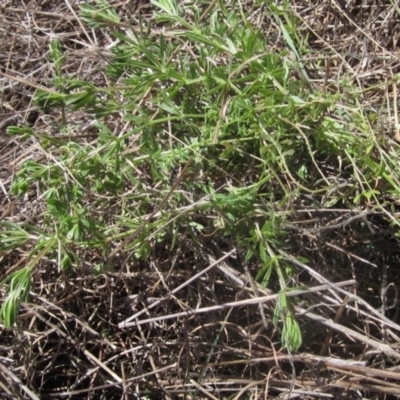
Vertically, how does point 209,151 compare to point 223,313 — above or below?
above

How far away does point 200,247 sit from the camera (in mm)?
1857

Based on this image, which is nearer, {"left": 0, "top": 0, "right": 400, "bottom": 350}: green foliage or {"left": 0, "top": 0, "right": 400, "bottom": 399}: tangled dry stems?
{"left": 0, "top": 0, "right": 400, "bottom": 350}: green foliage

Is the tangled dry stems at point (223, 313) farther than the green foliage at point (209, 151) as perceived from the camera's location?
Yes

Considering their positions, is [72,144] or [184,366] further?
[184,366]

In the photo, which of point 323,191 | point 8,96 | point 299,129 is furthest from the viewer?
point 8,96

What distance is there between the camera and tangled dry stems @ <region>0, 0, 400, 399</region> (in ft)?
5.99

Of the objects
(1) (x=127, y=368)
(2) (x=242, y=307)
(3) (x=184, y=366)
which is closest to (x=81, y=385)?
(1) (x=127, y=368)

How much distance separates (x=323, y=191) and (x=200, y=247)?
35cm

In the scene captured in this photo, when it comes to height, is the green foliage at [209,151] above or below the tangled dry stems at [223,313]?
above

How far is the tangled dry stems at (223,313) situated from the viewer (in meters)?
1.83

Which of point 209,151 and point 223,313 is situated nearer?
point 209,151

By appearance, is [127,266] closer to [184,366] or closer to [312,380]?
[184,366]

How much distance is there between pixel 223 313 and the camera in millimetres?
1928

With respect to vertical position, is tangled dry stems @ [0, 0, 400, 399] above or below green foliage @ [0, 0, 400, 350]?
below
